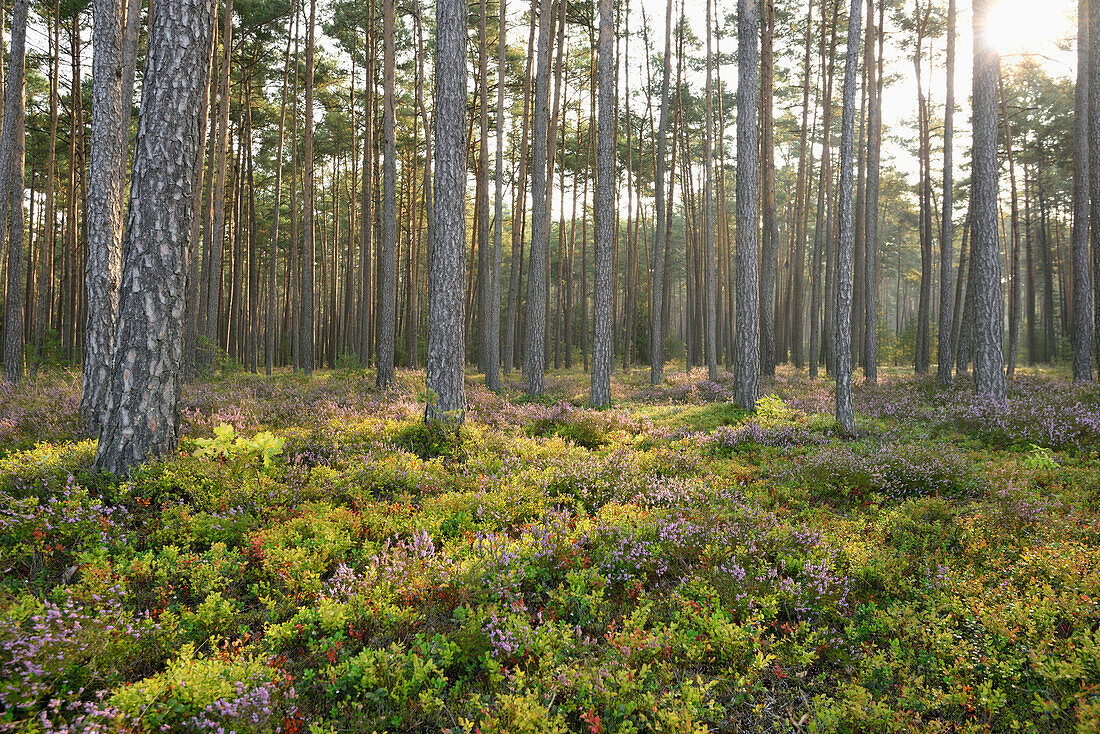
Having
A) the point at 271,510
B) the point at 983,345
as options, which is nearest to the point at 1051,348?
the point at 983,345

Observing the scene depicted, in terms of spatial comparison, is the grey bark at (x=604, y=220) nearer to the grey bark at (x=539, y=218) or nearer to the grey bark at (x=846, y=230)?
the grey bark at (x=539, y=218)

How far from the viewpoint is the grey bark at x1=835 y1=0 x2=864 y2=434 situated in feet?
28.5

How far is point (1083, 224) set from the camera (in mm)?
12773

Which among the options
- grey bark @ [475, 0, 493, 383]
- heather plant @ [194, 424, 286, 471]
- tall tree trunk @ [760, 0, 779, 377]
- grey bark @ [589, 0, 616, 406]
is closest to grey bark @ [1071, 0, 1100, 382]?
tall tree trunk @ [760, 0, 779, 377]

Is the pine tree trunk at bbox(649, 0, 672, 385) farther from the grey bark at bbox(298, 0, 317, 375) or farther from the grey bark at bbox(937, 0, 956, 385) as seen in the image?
the grey bark at bbox(298, 0, 317, 375)

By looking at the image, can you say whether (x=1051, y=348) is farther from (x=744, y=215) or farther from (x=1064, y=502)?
(x=1064, y=502)

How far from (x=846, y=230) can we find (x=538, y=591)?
27.2 feet

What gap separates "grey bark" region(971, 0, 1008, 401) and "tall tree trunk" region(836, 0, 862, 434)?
14.8 feet

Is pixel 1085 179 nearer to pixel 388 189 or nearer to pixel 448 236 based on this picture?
pixel 448 236

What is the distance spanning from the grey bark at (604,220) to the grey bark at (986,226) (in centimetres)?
816

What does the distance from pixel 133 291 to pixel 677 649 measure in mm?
5912

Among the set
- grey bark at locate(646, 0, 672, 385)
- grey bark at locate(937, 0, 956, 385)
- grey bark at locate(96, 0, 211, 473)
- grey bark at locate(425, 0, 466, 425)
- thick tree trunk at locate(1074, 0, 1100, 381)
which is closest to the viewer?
grey bark at locate(96, 0, 211, 473)

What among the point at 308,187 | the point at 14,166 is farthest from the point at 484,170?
the point at 14,166

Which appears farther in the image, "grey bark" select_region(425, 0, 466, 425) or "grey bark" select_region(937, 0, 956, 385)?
"grey bark" select_region(937, 0, 956, 385)
